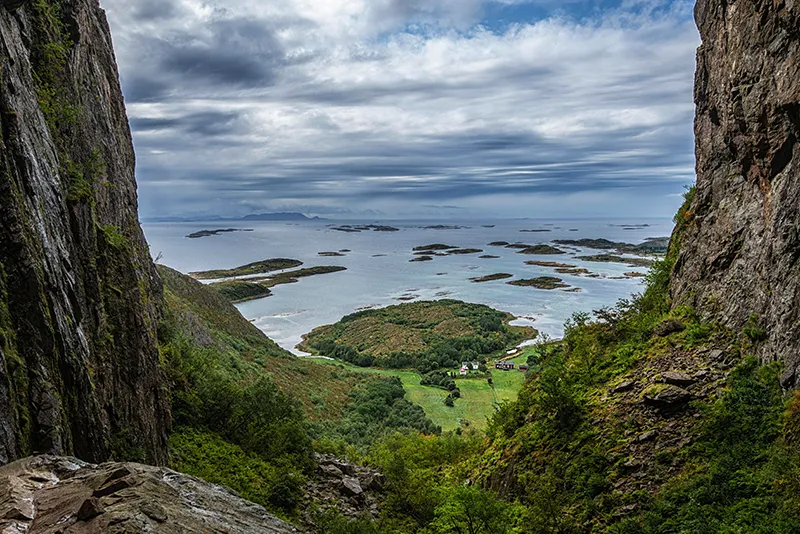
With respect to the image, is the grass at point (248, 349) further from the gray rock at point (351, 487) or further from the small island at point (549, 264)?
the small island at point (549, 264)

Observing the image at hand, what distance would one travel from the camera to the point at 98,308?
1143cm

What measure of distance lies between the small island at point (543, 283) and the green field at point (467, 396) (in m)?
57.2

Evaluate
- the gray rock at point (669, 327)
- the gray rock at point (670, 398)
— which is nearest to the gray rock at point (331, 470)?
the gray rock at point (670, 398)

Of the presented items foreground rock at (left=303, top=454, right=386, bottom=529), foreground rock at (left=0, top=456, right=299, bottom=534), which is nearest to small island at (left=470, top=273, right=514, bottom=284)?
foreground rock at (left=303, top=454, right=386, bottom=529)

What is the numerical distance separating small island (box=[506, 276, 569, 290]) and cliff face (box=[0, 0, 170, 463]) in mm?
102095

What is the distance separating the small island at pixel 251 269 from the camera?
13432cm

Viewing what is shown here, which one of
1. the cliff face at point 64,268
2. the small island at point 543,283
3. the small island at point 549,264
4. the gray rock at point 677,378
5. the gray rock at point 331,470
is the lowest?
the small island at point 543,283

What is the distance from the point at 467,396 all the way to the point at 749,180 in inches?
1338

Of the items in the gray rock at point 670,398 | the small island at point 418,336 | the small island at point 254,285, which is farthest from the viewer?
the small island at point 254,285

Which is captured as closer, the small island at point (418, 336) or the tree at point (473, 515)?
the tree at point (473, 515)

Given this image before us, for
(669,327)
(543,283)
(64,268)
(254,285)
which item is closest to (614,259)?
(543,283)

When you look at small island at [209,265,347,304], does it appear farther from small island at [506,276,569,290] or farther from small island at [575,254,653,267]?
small island at [575,254,653,267]

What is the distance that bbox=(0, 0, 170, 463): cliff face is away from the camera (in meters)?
7.86

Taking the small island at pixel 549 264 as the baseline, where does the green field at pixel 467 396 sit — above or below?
below
